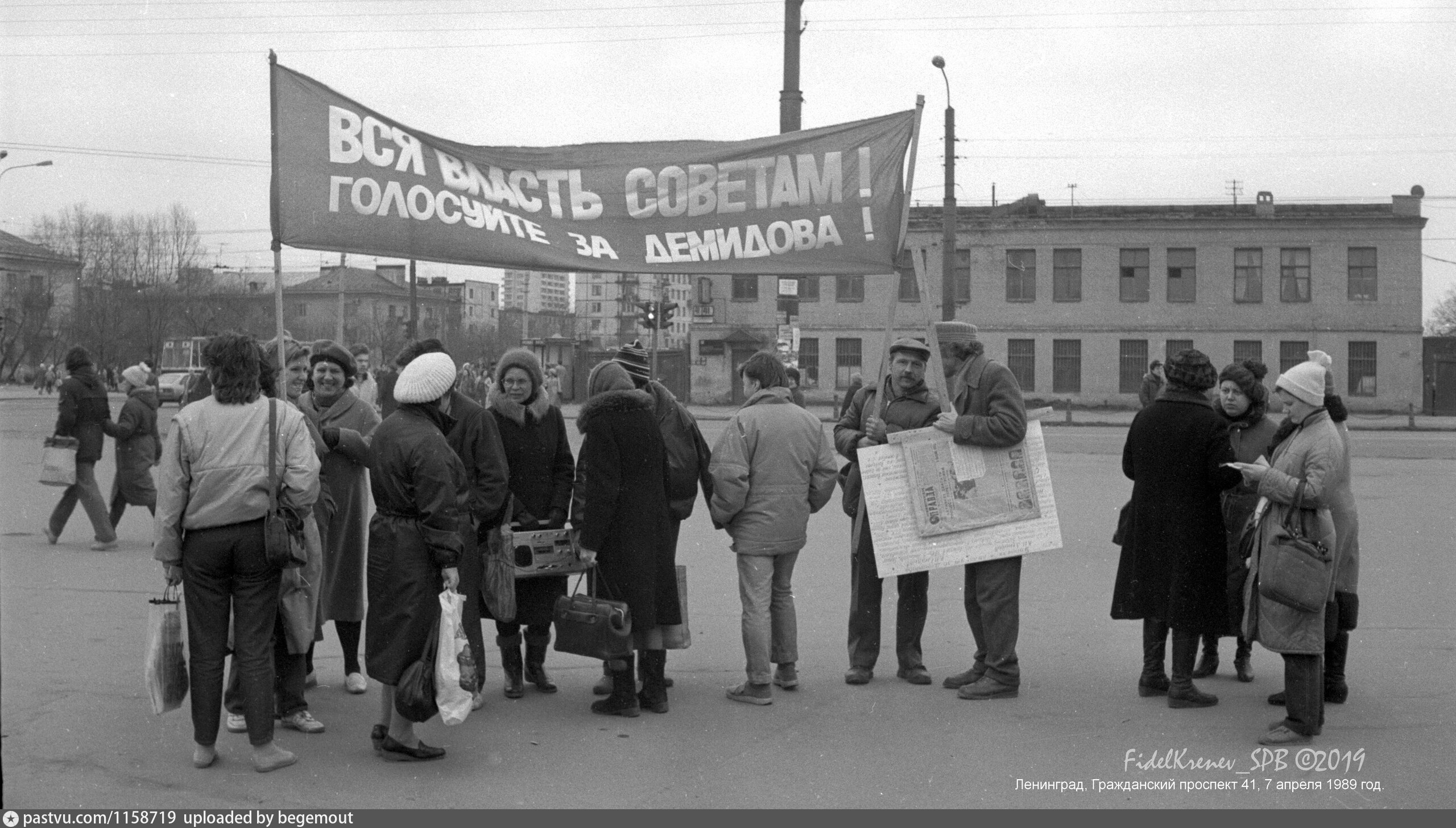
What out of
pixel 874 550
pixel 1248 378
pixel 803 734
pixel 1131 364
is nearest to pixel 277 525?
pixel 803 734

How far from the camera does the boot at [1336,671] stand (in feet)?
21.6

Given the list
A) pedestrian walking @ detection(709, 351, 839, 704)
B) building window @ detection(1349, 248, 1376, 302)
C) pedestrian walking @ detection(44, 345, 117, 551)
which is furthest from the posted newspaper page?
building window @ detection(1349, 248, 1376, 302)

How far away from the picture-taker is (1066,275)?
170 feet

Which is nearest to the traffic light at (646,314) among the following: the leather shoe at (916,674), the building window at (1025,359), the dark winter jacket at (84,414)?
the dark winter jacket at (84,414)

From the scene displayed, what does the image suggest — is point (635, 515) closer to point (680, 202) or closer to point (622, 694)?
point (622, 694)

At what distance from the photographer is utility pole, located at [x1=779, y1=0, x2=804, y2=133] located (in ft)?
39.8

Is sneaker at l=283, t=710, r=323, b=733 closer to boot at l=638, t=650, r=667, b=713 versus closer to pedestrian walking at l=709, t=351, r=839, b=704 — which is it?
boot at l=638, t=650, r=667, b=713

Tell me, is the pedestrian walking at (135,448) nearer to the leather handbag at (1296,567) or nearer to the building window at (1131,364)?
the leather handbag at (1296,567)

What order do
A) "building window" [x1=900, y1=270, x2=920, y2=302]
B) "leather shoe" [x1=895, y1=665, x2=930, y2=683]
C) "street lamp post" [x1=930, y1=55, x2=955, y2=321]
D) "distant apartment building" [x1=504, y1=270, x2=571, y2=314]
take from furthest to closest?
"distant apartment building" [x1=504, y1=270, x2=571, y2=314]
"building window" [x1=900, y1=270, x2=920, y2=302]
"street lamp post" [x1=930, y1=55, x2=955, y2=321]
"leather shoe" [x1=895, y1=665, x2=930, y2=683]

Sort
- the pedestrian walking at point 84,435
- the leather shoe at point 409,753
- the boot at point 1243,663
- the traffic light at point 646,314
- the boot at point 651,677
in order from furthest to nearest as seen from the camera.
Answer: the traffic light at point 646,314
the pedestrian walking at point 84,435
the boot at point 1243,663
the boot at point 651,677
the leather shoe at point 409,753

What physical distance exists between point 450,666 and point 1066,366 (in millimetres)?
48450

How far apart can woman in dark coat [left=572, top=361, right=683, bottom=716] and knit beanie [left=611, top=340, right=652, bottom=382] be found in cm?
18

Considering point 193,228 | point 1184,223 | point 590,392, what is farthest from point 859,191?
point 193,228

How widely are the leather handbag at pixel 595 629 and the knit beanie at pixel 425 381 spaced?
1284 mm
